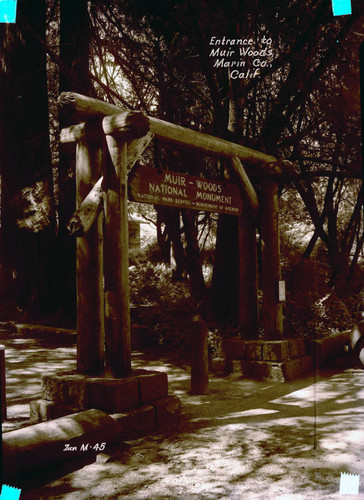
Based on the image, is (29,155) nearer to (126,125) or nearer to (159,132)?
(159,132)

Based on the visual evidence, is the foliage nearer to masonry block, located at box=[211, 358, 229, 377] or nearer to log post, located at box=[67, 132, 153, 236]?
masonry block, located at box=[211, 358, 229, 377]

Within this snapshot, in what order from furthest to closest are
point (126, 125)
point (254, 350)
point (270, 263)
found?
point (270, 263) < point (254, 350) < point (126, 125)

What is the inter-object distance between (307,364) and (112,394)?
399cm

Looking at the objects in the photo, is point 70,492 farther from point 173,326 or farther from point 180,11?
point 180,11

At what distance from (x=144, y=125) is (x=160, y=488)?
310cm

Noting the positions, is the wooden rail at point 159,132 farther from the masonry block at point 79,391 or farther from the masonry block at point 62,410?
the masonry block at point 62,410

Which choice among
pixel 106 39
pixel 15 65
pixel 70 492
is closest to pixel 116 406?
pixel 70 492

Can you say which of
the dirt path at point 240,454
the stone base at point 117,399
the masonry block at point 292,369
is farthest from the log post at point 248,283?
the stone base at point 117,399

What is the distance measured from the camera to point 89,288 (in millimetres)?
5027

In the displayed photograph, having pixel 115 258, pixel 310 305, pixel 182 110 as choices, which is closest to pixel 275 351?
pixel 310 305

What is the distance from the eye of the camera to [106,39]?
11.1 meters

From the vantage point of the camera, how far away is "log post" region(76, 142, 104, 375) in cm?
503

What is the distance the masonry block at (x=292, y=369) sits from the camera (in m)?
7.01

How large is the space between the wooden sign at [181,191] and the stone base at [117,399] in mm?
1809
